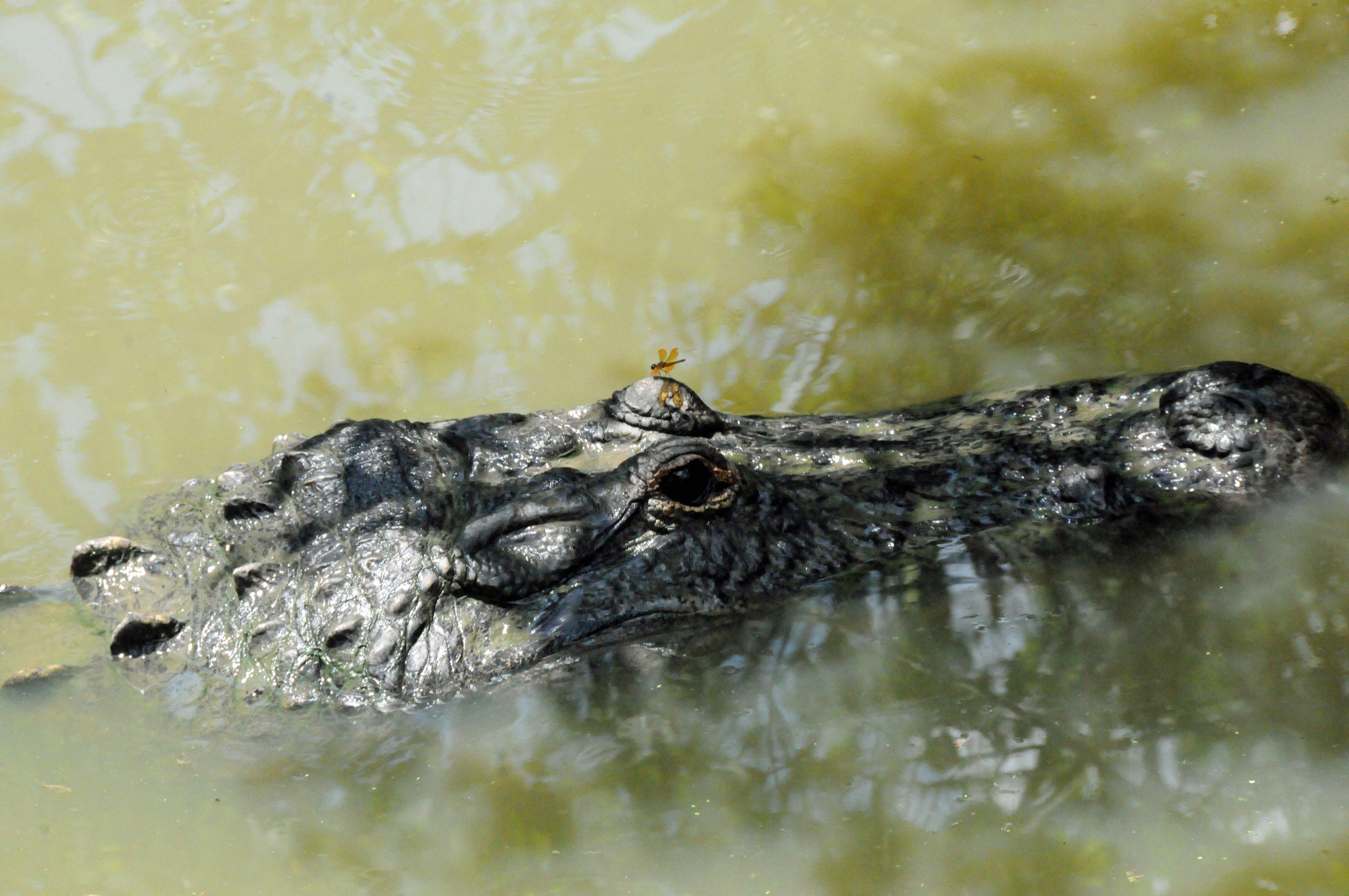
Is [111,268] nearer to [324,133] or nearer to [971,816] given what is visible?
[324,133]

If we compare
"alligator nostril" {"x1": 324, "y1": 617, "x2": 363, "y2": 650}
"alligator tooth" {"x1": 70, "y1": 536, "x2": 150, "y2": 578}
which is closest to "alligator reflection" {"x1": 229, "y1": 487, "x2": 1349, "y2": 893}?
"alligator nostril" {"x1": 324, "y1": 617, "x2": 363, "y2": 650}

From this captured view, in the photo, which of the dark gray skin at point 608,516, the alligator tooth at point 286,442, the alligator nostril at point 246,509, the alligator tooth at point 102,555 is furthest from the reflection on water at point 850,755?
the alligator tooth at point 286,442

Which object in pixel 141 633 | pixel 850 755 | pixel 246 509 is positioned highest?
pixel 246 509

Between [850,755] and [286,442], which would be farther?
[286,442]

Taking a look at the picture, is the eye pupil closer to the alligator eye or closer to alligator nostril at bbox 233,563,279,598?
the alligator eye

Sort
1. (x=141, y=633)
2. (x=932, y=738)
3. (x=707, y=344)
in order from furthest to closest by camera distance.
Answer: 1. (x=707, y=344)
2. (x=141, y=633)
3. (x=932, y=738)

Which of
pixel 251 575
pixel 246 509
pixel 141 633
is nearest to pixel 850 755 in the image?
pixel 251 575

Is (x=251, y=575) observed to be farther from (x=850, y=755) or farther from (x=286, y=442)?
(x=850, y=755)
